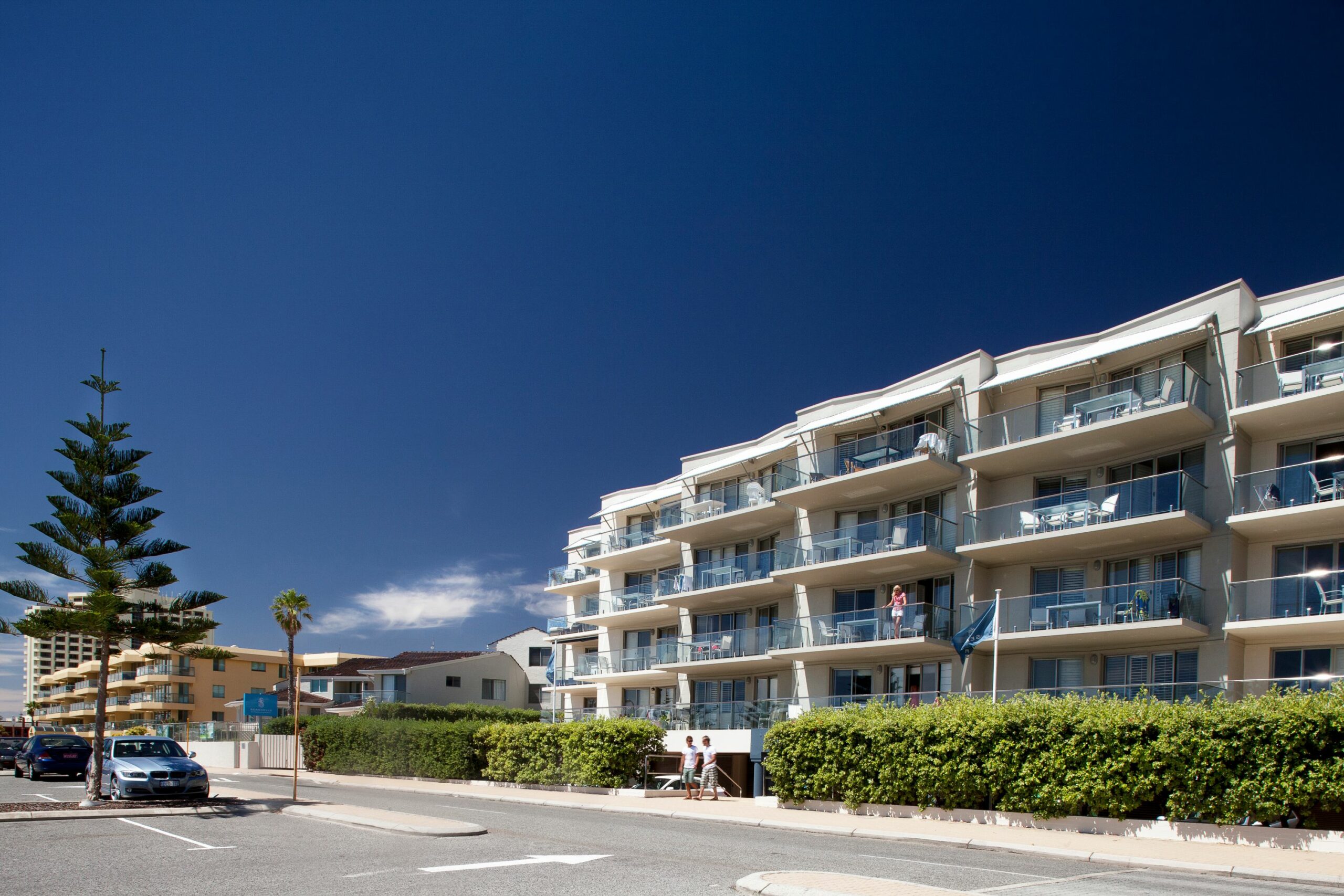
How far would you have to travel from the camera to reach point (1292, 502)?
82.4 feet

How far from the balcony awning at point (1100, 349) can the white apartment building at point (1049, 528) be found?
0.36 feet

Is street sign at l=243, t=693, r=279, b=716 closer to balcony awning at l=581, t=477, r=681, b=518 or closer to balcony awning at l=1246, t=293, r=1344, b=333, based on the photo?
balcony awning at l=581, t=477, r=681, b=518

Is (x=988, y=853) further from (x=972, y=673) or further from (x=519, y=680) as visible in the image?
(x=519, y=680)

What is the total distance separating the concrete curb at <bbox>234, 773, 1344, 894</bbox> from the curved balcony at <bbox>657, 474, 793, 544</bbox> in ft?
47.0

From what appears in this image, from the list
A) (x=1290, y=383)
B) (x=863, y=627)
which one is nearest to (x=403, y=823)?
(x=863, y=627)

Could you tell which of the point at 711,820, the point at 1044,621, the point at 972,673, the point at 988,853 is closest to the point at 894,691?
the point at 972,673

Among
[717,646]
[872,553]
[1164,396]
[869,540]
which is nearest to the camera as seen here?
[1164,396]

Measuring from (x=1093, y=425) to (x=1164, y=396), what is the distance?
6.11 ft

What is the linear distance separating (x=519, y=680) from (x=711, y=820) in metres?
50.6

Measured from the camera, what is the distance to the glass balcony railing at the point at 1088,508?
87.8 ft

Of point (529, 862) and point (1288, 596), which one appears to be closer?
point (529, 862)

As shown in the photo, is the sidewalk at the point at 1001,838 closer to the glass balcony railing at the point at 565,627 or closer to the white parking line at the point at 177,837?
the white parking line at the point at 177,837

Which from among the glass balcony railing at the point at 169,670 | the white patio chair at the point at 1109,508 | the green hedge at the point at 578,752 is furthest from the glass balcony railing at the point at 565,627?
the glass balcony railing at the point at 169,670

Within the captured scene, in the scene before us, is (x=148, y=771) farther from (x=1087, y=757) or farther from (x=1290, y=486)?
(x=1290, y=486)
